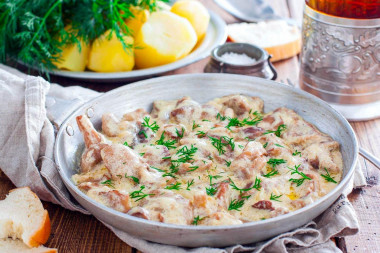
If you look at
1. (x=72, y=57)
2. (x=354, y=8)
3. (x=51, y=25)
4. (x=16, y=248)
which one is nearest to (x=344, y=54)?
(x=354, y=8)

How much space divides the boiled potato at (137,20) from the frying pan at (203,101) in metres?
0.92

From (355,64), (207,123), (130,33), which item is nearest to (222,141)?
(207,123)

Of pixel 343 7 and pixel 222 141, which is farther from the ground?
pixel 343 7

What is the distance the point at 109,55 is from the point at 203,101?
98 centimetres

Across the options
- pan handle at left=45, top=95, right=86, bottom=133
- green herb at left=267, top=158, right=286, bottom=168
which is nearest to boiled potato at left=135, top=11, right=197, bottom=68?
pan handle at left=45, top=95, right=86, bottom=133

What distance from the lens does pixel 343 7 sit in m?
3.44

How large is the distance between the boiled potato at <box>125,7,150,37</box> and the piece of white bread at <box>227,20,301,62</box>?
93cm

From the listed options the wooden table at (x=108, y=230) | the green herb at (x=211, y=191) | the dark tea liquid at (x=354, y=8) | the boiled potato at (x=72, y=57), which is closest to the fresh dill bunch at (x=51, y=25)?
the boiled potato at (x=72, y=57)

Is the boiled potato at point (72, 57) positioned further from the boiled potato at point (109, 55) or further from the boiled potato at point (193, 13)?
the boiled potato at point (193, 13)

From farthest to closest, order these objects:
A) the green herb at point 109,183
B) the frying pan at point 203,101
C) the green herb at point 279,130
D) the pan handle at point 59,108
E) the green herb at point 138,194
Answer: the pan handle at point 59,108 → the green herb at point 279,130 → the green herb at point 109,183 → the green herb at point 138,194 → the frying pan at point 203,101

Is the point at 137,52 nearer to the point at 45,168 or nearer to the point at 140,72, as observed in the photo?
the point at 140,72

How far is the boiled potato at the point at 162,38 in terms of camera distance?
4.05 metres

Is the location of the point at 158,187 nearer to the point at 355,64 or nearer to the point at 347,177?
the point at 347,177

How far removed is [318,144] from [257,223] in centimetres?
95
